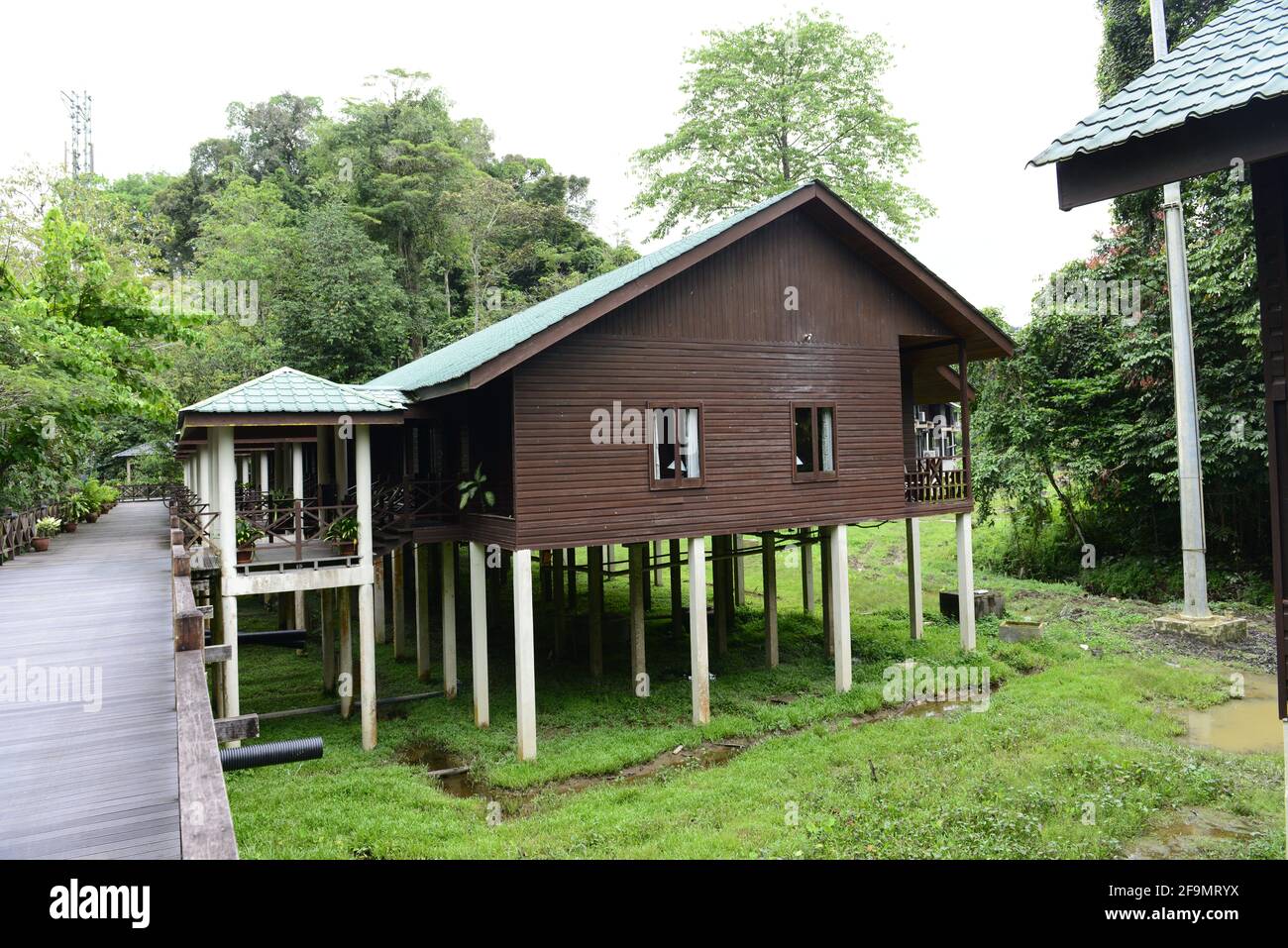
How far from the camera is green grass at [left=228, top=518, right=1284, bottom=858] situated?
8.99 m

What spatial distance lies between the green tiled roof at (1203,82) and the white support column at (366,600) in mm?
11053

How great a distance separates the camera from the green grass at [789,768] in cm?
899

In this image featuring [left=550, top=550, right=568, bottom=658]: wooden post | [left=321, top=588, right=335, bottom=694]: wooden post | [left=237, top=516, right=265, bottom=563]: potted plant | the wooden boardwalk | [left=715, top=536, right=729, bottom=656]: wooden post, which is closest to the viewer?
the wooden boardwalk

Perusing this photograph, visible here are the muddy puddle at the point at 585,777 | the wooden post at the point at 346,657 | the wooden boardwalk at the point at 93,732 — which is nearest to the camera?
the wooden boardwalk at the point at 93,732

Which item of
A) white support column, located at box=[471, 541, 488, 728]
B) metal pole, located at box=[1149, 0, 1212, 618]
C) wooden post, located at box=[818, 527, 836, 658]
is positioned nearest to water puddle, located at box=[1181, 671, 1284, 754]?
metal pole, located at box=[1149, 0, 1212, 618]

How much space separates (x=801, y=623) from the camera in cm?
2198

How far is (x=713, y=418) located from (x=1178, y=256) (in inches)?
465

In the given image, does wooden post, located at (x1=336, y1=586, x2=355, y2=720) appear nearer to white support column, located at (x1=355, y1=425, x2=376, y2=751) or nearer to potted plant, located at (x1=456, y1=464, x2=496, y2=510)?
white support column, located at (x1=355, y1=425, x2=376, y2=751)

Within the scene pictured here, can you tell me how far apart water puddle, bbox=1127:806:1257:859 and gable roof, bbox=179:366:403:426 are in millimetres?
11706

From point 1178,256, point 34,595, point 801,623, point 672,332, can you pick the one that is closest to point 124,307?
point 34,595

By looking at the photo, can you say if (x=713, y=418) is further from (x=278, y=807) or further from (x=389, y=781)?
(x=278, y=807)
